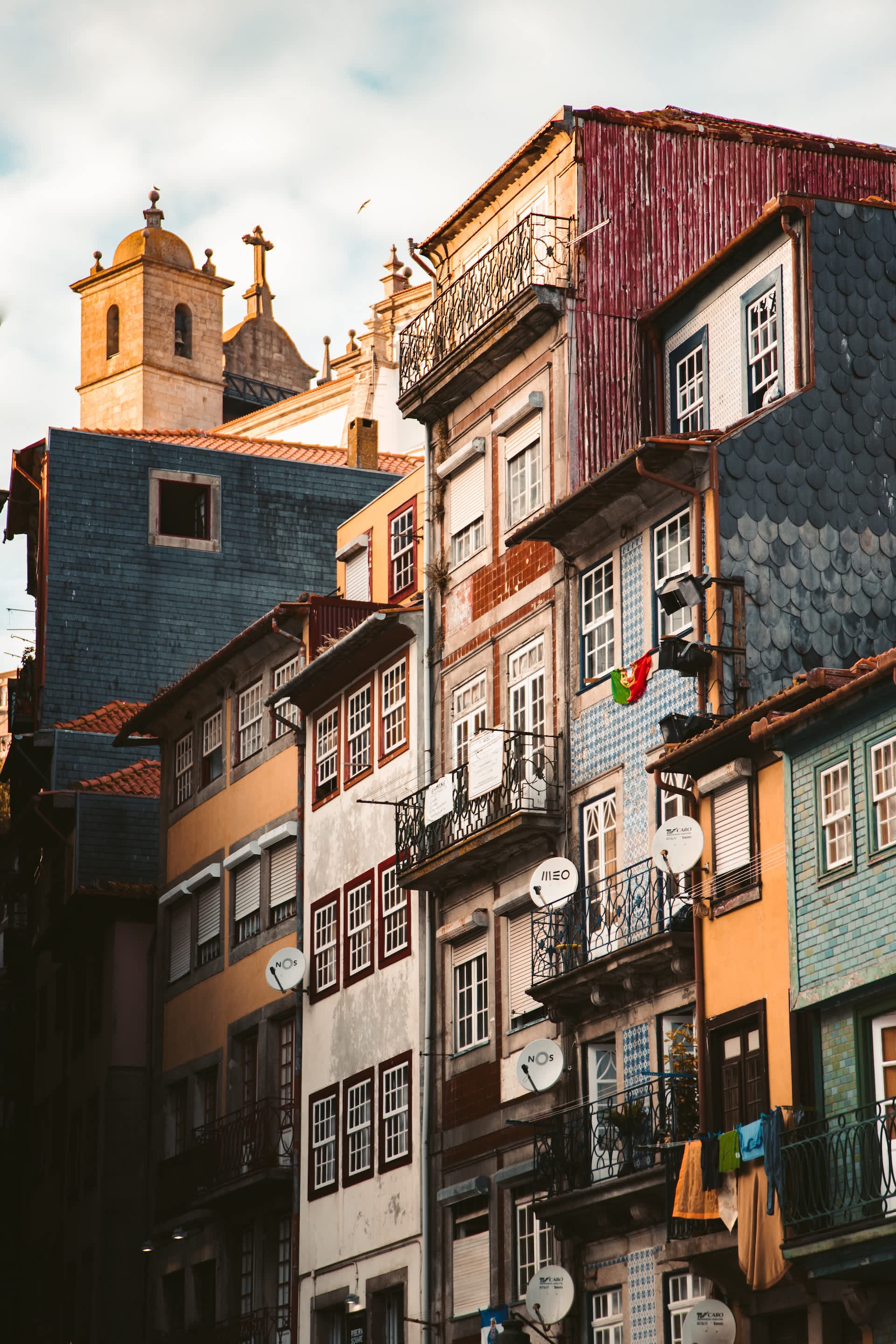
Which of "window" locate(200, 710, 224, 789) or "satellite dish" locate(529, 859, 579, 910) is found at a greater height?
"window" locate(200, 710, 224, 789)

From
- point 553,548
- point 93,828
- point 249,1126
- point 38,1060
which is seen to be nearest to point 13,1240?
point 38,1060

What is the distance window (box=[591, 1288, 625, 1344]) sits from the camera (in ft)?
104

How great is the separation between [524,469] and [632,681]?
6.32 meters

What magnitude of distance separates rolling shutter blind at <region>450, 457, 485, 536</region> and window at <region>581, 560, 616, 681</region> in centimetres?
437

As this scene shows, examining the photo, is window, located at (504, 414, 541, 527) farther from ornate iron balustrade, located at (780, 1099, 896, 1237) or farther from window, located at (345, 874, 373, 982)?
ornate iron balustrade, located at (780, 1099, 896, 1237)

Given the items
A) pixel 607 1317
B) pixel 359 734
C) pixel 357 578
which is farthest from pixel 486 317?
pixel 607 1317

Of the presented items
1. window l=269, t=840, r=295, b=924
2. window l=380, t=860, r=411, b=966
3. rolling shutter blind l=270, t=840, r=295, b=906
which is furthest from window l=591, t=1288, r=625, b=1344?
rolling shutter blind l=270, t=840, r=295, b=906

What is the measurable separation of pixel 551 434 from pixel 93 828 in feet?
65.4

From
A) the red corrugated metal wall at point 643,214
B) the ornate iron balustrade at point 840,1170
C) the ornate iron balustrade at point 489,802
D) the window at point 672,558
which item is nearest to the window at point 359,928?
the ornate iron balustrade at point 489,802

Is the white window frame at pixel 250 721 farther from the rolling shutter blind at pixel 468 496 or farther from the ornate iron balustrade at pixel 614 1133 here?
the ornate iron balustrade at pixel 614 1133

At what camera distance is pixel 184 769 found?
50531 millimetres

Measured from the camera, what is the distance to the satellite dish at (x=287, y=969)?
41.9m

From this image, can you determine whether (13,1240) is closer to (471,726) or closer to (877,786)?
(471,726)

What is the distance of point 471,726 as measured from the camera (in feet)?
126
